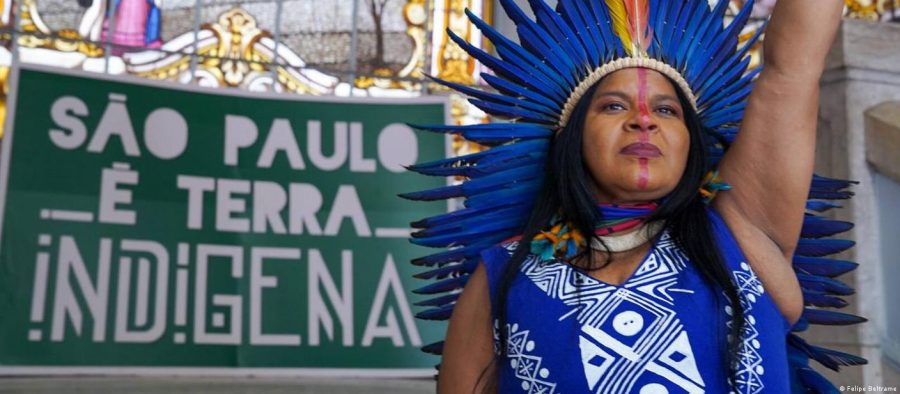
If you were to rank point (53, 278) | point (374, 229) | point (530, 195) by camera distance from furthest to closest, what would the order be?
point (374, 229) < point (53, 278) < point (530, 195)

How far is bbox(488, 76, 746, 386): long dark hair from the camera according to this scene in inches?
65.5

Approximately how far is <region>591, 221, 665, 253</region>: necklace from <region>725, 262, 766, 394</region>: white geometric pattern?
143 millimetres

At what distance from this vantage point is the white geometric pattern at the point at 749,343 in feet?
5.26

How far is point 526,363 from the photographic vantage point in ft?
5.54

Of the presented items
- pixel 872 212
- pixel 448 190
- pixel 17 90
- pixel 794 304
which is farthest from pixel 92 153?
pixel 794 304

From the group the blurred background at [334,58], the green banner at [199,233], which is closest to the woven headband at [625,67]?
the blurred background at [334,58]

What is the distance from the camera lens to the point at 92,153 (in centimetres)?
372

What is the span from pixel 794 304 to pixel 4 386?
106 inches

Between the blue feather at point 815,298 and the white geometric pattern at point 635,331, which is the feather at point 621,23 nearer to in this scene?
the white geometric pattern at point 635,331

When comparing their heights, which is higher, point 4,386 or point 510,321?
point 510,321

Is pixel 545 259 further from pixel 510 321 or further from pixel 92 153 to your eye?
pixel 92 153

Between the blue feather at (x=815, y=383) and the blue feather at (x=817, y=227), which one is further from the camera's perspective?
the blue feather at (x=817, y=227)

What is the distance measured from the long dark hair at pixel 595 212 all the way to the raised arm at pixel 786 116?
86 millimetres

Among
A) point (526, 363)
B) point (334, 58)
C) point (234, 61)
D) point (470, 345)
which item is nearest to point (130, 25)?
point (234, 61)
